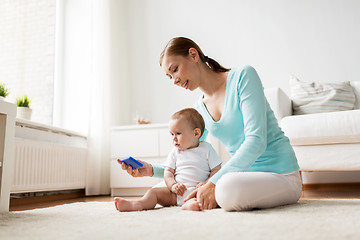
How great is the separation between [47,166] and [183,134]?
148 centimetres

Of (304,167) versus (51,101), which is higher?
(51,101)

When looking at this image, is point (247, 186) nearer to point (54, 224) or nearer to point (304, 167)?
point (54, 224)

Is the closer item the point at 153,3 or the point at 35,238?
the point at 35,238

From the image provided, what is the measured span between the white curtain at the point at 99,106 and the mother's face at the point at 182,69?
1.97 metres

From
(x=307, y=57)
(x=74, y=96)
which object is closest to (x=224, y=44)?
(x=307, y=57)

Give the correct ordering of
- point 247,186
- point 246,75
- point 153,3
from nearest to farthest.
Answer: point 247,186 → point 246,75 → point 153,3

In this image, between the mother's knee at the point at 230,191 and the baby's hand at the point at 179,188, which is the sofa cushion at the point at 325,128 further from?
the mother's knee at the point at 230,191

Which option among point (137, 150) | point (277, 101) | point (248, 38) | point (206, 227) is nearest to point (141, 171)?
point (206, 227)

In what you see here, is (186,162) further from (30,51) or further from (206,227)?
(30,51)

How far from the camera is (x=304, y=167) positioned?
2.29 meters

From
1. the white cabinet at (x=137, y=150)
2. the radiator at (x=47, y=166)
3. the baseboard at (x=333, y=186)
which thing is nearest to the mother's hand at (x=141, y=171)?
the radiator at (x=47, y=166)

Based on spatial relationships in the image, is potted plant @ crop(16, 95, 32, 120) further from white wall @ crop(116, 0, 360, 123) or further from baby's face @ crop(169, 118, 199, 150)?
baby's face @ crop(169, 118, 199, 150)

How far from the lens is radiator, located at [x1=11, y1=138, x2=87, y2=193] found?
7.38 ft

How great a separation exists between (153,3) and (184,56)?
2.91 metres
